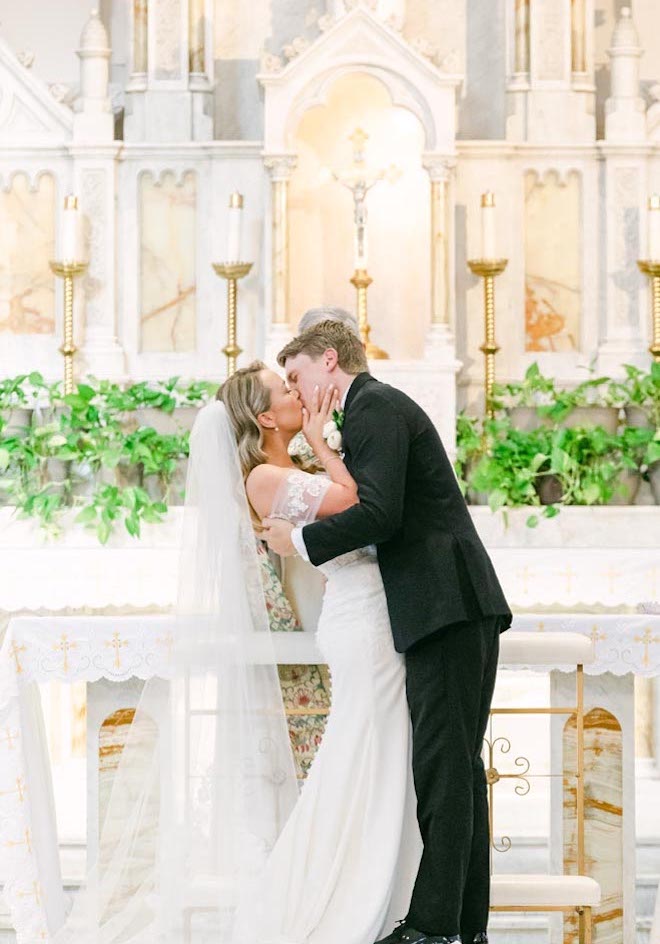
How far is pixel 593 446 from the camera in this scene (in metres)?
5.99

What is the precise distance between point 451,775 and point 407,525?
60cm

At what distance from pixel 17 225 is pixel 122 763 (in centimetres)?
382

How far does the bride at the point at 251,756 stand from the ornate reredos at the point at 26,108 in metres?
3.61

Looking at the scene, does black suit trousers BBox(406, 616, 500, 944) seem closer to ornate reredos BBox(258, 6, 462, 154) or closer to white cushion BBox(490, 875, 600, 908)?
white cushion BBox(490, 875, 600, 908)

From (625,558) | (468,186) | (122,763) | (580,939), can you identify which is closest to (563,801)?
(580,939)

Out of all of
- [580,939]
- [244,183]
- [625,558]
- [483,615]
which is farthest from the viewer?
[244,183]

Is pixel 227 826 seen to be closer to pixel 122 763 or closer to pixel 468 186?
pixel 122 763

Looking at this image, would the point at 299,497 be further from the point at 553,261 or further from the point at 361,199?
the point at 553,261

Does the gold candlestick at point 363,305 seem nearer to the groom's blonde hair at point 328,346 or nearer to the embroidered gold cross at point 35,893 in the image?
the groom's blonde hair at point 328,346

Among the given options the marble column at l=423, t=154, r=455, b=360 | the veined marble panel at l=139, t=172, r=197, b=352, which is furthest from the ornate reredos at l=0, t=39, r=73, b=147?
the marble column at l=423, t=154, r=455, b=360

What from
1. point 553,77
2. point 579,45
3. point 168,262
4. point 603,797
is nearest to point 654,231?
point 553,77

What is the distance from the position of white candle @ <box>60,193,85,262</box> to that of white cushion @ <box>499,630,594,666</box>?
3.40 meters

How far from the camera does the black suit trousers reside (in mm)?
3541

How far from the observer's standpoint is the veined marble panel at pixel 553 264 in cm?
716
